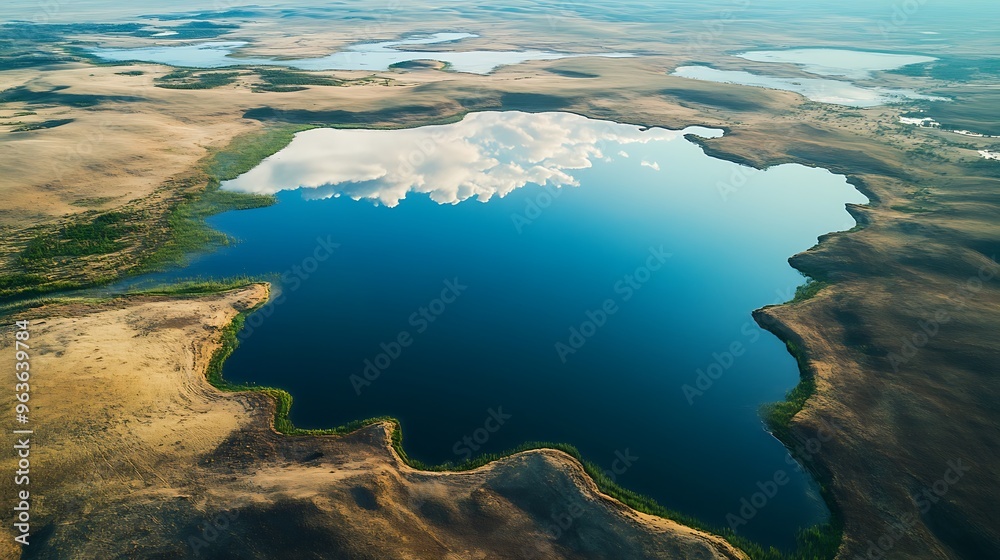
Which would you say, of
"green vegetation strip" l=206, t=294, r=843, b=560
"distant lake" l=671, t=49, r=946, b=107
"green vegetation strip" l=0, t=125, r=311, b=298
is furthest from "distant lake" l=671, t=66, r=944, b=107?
"green vegetation strip" l=0, t=125, r=311, b=298

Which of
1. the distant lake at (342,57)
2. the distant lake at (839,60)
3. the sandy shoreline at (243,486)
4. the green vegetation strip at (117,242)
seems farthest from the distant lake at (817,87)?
the green vegetation strip at (117,242)

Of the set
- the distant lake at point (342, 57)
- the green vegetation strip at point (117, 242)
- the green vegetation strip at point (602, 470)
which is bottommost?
the green vegetation strip at point (602, 470)

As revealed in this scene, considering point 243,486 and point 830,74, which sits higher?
point 830,74

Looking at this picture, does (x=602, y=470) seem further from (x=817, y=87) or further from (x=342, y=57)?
(x=342, y=57)

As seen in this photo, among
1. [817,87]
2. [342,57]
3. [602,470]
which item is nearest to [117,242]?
[602,470]

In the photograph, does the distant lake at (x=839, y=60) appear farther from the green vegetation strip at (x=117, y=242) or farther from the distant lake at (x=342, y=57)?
the green vegetation strip at (x=117, y=242)

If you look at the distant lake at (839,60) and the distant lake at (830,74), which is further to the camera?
the distant lake at (839,60)

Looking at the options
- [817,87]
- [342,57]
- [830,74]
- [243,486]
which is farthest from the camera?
[342,57]

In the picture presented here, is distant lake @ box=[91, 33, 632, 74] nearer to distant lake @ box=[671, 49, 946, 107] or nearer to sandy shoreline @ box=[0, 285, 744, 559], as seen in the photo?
distant lake @ box=[671, 49, 946, 107]

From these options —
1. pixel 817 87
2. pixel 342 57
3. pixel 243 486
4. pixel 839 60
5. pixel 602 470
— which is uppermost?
pixel 839 60
